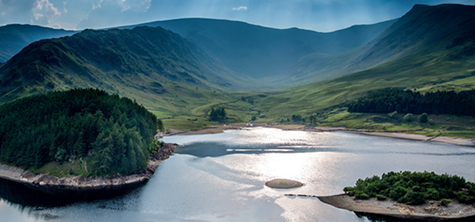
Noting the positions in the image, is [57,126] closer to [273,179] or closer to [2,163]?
[2,163]

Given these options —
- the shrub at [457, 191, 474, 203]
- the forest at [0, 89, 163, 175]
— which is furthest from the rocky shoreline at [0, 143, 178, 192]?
the shrub at [457, 191, 474, 203]

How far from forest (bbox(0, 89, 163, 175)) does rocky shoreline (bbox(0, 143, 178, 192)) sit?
226cm

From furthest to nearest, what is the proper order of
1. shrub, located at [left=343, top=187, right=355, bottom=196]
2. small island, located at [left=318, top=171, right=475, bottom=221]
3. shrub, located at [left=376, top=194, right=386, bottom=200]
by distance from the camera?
1. shrub, located at [left=343, top=187, right=355, bottom=196]
2. shrub, located at [left=376, top=194, right=386, bottom=200]
3. small island, located at [left=318, top=171, right=475, bottom=221]

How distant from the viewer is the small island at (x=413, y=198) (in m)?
69.6

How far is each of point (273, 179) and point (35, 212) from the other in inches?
2591

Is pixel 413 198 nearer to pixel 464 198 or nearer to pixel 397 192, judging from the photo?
pixel 397 192

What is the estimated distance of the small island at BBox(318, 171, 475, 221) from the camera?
69562 millimetres

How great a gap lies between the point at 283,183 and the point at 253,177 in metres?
12.5

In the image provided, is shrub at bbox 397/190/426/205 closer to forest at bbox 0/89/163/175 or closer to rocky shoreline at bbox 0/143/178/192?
rocky shoreline at bbox 0/143/178/192

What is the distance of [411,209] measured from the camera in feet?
234

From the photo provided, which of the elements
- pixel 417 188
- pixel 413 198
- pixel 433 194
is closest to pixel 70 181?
pixel 413 198

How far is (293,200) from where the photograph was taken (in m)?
82.2

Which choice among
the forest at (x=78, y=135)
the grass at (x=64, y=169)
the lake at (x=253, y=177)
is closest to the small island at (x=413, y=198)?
the lake at (x=253, y=177)

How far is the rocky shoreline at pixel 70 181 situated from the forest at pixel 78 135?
226 centimetres
